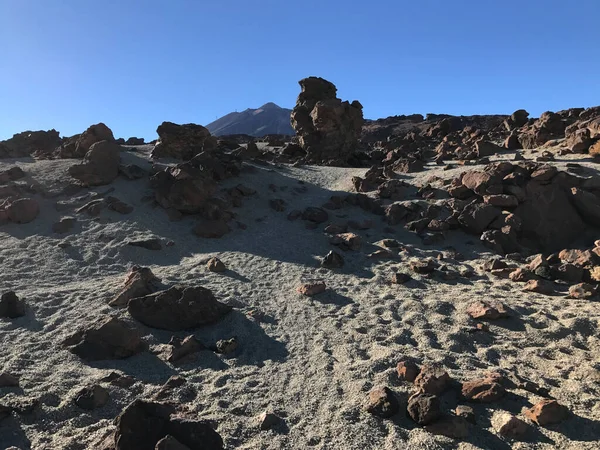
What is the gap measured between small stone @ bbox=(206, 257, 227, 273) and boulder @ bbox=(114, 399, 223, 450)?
5772 mm

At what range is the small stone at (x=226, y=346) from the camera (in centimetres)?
645

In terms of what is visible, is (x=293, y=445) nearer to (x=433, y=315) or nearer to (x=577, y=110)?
(x=433, y=315)

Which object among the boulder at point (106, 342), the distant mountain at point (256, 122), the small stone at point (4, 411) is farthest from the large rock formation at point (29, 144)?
the distant mountain at point (256, 122)

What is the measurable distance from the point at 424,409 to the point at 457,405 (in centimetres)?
51

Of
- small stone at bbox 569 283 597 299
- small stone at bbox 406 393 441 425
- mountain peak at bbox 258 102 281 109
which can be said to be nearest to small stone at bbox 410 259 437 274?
small stone at bbox 569 283 597 299

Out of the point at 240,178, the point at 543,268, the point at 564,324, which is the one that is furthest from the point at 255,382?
the point at 240,178

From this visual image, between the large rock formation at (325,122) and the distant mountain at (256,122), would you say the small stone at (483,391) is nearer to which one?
the large rock formation at (325,122)

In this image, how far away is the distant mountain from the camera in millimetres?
99812

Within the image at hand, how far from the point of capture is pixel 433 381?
203 inches

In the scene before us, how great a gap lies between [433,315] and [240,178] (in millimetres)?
9812

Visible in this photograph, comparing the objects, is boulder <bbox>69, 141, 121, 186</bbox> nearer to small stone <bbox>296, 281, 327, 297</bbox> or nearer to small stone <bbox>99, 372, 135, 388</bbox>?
small stone <bbox>296, 281, 327, 297</bbox>

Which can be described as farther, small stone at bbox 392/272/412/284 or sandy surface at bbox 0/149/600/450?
small stone at bbox 392/272/412/284

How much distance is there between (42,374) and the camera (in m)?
5.74

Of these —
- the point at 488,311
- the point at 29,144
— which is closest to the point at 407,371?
the point at 488,311
